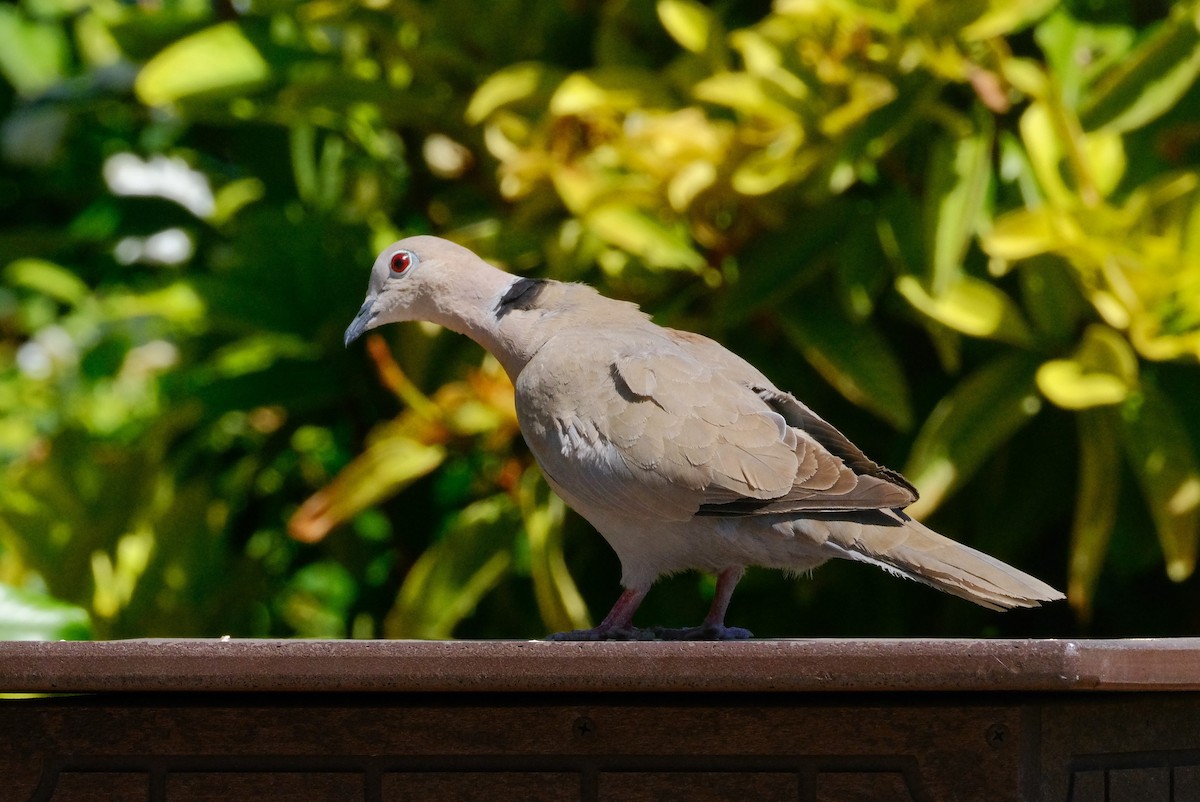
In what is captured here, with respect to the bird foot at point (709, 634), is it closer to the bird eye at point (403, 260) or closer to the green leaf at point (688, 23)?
the bird eye at point (403, 260)

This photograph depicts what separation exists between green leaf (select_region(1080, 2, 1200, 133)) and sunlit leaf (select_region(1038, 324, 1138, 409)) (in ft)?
1.61

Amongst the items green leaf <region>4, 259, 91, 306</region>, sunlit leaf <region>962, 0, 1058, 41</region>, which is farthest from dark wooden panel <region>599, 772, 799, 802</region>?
green leaf <region>4, 259, 91, 306</region>

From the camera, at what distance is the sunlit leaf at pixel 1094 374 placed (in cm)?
279

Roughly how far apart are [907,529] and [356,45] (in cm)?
262

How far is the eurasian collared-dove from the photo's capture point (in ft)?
6.68

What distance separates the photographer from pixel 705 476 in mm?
2059

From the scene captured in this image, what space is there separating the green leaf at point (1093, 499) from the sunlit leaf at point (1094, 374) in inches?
2.9

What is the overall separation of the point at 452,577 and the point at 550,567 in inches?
12.0

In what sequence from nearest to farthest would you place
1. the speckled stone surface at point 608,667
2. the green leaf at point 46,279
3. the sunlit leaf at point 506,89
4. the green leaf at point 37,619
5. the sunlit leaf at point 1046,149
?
the speckled stone surface at point 608,667 < the green leaf at point 37,619 < the sunlit leaf at point 1046,149 < the sunlit leaf at point 506,89 < the green leaf at point 46,279

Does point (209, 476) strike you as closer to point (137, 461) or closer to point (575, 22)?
point (137, 461)

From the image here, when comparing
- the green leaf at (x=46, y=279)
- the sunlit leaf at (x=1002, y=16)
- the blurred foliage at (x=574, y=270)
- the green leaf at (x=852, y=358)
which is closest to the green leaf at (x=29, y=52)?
the blurred foliage at (x=574, y=270)

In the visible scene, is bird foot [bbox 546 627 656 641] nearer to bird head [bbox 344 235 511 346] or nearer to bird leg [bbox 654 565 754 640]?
bird leg [bbox 654 565 754 640]

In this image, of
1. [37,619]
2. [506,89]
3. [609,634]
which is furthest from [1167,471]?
[37,619]

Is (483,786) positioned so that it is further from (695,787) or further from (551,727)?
(695,787)
